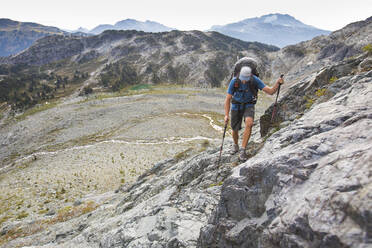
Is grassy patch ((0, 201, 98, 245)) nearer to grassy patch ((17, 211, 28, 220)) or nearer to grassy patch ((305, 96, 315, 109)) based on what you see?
grassy patch ((17, 211, 28, 220))

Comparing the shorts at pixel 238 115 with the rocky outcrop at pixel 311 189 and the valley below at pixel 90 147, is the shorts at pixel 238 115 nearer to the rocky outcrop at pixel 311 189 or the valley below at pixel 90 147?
the rocky outcrop at pixel 311 189

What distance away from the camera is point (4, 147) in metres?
50.3

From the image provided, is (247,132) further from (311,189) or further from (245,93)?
(311,189)

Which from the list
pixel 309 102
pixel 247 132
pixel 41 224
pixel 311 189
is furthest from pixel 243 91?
pixel 41 224

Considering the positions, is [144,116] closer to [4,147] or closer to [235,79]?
[4,147]

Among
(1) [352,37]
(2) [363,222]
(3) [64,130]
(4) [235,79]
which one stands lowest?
(3) [64,130]

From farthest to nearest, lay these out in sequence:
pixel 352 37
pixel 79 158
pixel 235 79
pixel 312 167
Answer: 1. pixel 352 37
2. pixel 79 158
3. pixel 235 79
4. pixel 312 167

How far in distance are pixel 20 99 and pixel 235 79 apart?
198 metres

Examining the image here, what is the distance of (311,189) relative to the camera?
3742 mm

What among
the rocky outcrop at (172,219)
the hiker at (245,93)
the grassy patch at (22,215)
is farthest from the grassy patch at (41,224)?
the hiker at (245,93)

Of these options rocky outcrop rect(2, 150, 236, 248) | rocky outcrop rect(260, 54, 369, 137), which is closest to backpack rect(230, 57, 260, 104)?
rocky outcrop rect(260, 54, 369, 137)

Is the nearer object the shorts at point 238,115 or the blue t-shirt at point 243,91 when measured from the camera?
the blue t-shirt at point 243,91

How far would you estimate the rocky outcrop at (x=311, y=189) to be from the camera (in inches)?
117

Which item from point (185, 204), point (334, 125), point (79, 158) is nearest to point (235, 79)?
point (334, 125)
